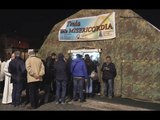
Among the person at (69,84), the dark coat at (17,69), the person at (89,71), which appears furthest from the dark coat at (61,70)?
the person at (89,71)

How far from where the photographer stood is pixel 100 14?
14820 mm

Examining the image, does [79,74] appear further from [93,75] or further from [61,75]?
[93,75]

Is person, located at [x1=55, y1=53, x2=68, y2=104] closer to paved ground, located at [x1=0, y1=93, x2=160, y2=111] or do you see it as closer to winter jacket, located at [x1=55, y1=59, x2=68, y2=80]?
winter jacket, located at [x1=55, y1=59, x2=68, y2=80]

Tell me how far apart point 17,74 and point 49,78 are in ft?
4.45

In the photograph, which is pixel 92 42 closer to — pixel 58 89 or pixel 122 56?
pixel 122 56

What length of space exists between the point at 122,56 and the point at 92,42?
1.59 m

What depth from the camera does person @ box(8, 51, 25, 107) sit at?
1163 cm

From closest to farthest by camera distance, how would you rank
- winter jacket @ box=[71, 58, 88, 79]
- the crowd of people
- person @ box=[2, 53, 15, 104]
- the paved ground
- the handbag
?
the crowd of people
the paved ground
person @ box=[2, 53, 15, 104]
winter jacket @ box=[71, 58, 88, 79]
the handbag

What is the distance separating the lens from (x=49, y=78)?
12641 mm


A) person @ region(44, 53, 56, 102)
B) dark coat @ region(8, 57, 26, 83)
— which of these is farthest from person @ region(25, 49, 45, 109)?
person @ region(44, 53, 56, 102)

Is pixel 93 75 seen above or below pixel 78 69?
below

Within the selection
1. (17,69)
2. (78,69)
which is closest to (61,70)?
(78,69)

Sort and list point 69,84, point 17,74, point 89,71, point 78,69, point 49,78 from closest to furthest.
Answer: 1. point 17,74
2. point 78,69
3. point 49,78
4. point 69,84
5. point 89,71

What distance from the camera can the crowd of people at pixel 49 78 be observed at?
11.4 m
